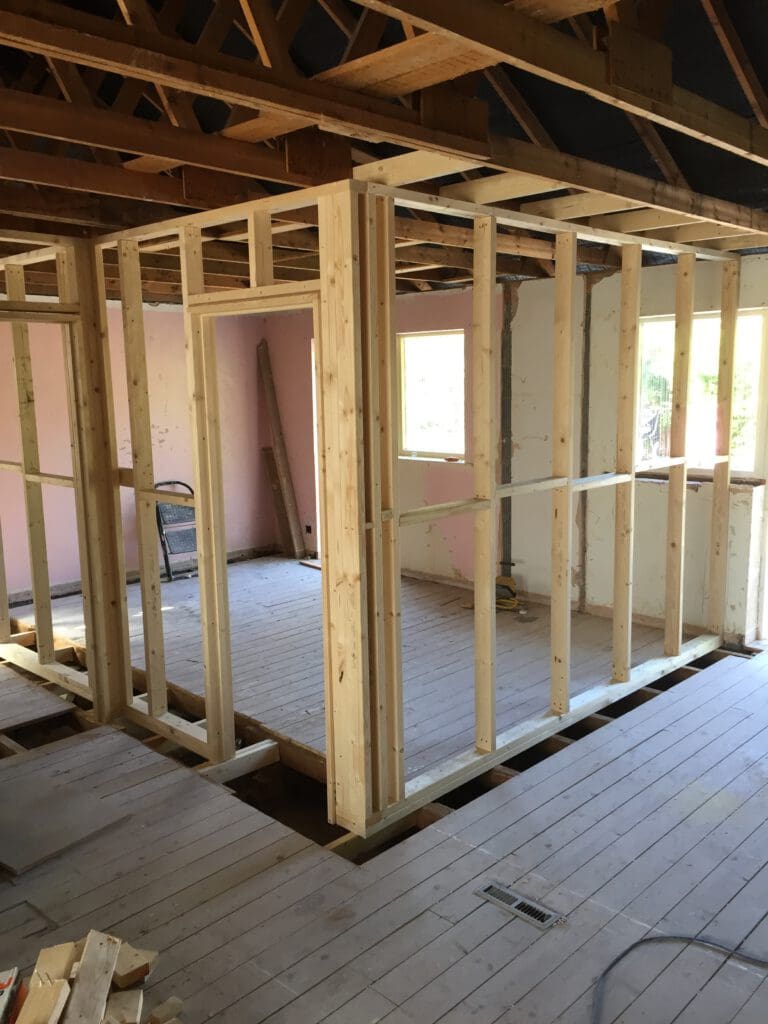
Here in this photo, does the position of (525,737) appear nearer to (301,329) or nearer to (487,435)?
(487,435)

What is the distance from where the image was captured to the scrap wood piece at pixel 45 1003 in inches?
91.9

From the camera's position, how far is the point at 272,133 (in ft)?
10.2

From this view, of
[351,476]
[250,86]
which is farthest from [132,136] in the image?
[351,476]

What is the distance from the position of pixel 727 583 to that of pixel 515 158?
3976mm

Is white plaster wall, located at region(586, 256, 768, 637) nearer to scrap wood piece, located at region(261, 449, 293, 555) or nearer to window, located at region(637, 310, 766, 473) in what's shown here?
window, located at region(637, 310, 766, 473)

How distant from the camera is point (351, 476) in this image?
3.37 meters

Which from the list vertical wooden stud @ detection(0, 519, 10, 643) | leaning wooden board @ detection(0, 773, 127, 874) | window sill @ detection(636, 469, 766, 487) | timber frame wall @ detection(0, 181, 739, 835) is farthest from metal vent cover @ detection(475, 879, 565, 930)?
vertical wooden stud @ detection(0, 519, 10, 643)

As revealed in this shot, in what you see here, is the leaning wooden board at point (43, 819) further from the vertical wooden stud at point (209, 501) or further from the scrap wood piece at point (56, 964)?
the scrap wood piece at point (56, 964)

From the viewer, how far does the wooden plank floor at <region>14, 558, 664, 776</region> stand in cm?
477

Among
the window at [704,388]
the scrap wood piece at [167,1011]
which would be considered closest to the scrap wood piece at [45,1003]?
the scrap wood piece at [167,1011]

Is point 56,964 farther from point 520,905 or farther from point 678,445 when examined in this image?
point 678,445

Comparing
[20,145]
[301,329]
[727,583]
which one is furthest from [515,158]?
[301,329]

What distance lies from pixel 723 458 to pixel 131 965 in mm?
4799

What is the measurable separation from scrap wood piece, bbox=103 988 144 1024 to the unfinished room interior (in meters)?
0.02
